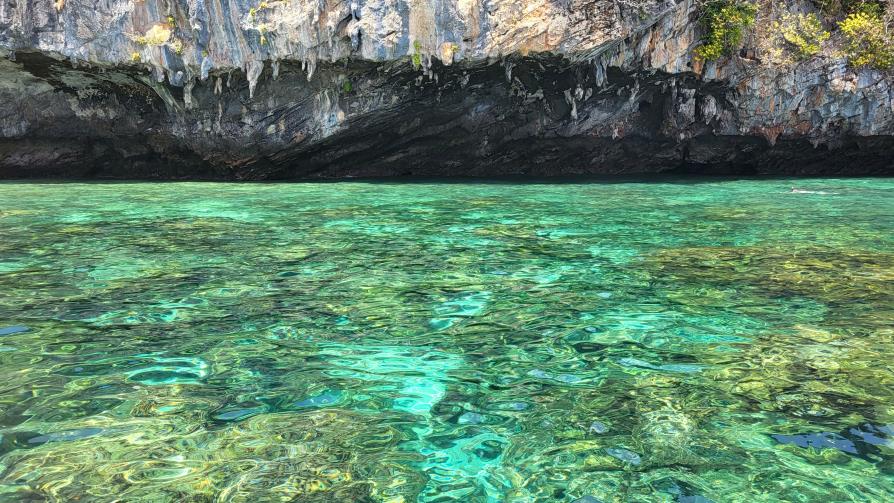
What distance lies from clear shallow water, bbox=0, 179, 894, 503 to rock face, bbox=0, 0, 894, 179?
9700 mm

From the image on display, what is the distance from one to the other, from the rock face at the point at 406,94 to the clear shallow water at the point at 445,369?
31.8 feet

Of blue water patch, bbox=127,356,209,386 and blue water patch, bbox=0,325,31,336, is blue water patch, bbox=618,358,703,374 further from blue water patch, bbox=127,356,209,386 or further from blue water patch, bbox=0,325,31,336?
blue water patch, bbox=0,325,31,336

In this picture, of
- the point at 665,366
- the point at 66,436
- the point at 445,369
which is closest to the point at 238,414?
the point at 66,436

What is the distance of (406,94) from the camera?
57.2ft

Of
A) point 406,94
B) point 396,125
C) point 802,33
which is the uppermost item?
point 802,33

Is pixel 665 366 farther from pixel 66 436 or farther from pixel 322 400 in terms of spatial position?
pixel 66 436

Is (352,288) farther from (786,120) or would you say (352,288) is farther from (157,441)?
(786,120)

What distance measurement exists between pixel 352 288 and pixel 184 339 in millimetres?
1539

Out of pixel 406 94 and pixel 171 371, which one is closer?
pixel 171 371

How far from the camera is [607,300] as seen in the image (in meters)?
4.83

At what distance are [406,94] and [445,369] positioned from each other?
1484 cm

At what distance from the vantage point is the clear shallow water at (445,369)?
244 cm

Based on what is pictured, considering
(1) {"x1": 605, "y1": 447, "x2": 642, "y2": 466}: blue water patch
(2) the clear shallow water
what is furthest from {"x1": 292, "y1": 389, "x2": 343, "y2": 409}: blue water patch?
(1) {"x1": 605, "y1": 447, "x2": 642, "y2": 466}: blue water patch

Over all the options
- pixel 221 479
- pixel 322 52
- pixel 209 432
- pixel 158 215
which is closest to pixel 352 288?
pixel 209 432
